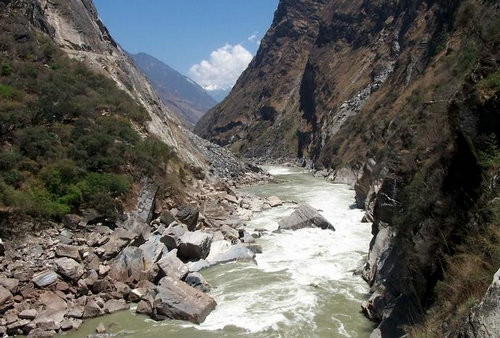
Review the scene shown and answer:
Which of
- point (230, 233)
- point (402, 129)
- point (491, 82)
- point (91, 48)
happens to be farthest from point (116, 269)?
point (91, 48)

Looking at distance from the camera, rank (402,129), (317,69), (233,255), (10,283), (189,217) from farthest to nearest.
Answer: (317,69)
(189,217)
(402,129)
(233,255)
(10,283)

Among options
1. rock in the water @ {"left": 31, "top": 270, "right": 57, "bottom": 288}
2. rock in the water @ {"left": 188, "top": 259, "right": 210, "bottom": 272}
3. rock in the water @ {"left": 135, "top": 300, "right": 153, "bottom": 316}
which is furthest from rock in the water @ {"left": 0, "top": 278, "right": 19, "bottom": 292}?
rock in the water @ {"left": 188, "top": 259, "right": 210, "bottom": 272}

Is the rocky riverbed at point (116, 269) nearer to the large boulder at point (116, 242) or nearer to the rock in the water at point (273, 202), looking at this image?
the large boulder at point (116, 242)

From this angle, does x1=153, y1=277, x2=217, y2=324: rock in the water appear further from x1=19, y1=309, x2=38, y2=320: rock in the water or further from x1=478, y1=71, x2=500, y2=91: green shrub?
x1=478, y1=71, x2=500, y2=91: green shrub

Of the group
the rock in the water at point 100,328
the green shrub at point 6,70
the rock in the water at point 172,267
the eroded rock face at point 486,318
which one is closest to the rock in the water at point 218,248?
the rock in the water at point 172,267

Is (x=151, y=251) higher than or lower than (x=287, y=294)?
higher

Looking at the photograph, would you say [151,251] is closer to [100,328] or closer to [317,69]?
[100,328]

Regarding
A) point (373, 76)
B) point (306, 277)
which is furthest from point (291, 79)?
point (306, 277)
